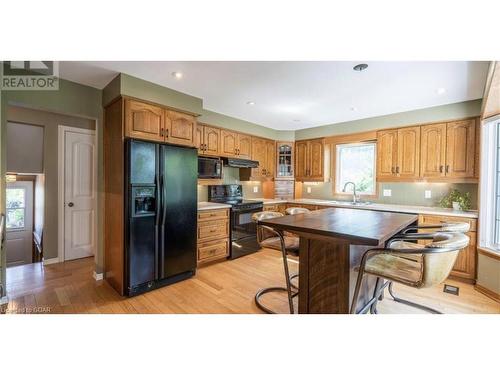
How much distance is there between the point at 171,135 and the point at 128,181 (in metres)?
0.75

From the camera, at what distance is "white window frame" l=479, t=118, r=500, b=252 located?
262cm

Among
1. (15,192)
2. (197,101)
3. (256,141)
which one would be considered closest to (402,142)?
(256,141)

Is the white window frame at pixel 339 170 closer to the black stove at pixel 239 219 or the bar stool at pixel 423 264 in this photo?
the black stove at pixel 239 219

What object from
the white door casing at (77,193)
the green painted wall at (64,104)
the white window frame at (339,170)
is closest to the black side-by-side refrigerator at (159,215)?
the green painted wall at (64,104)

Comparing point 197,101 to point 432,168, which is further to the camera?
point 432,168

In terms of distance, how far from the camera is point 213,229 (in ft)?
10.8

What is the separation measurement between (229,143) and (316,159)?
1806mm

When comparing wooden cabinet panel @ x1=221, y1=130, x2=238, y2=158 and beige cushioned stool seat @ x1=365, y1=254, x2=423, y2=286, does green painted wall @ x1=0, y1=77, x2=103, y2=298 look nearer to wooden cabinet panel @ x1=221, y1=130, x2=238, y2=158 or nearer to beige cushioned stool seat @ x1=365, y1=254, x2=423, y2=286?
wooden cabinet panel @ x1=221, y1=130, x2=238, y2=158

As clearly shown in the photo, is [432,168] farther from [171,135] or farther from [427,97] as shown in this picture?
[171,135]

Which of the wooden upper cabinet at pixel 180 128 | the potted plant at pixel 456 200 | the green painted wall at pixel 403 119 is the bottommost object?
the potted plant at pixel 456 200

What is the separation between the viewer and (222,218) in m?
3.40

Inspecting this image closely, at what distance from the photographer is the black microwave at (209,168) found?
11.3ft

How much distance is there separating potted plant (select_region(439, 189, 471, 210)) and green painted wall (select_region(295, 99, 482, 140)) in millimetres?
1054

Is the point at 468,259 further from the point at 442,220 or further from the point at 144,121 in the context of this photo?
the point at 144,121
